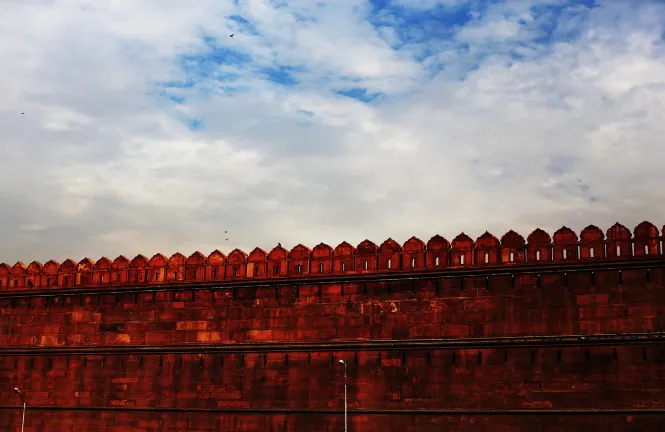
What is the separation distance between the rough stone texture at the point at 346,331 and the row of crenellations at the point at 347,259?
0.04 m

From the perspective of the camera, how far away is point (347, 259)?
21.5 metres

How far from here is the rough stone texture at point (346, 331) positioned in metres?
19.1

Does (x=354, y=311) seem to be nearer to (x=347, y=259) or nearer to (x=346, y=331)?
(x=346, y=331)

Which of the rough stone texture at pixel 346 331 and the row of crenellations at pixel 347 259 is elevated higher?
the row of crenellations at pixel 347 259

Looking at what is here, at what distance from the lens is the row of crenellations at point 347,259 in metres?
19.6

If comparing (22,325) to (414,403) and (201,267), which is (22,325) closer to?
Answer: (201,267)

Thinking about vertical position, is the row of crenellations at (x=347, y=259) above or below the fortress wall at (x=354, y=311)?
above

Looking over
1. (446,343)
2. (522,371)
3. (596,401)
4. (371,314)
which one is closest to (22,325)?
(371,314)

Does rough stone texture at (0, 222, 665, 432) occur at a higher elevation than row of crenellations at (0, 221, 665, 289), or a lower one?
lower

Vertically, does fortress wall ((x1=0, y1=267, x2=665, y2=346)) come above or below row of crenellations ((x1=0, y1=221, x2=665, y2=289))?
below

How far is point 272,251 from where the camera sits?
2241cm

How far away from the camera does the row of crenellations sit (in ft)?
64.2

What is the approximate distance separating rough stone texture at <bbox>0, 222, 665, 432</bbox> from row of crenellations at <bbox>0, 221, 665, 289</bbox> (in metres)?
0.04

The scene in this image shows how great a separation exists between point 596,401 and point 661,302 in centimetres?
248
